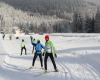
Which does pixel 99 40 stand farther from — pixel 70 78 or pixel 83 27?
pixel 83 27

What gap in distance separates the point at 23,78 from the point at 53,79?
1435 mm

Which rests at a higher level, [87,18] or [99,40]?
[87,18]

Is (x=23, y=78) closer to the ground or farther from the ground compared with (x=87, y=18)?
closer to the ground

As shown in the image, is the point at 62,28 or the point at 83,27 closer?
the point at 83,27

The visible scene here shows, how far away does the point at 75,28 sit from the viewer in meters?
76.8

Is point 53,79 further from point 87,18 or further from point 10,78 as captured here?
point 87,18

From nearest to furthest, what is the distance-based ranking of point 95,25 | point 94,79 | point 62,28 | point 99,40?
1. point 94,79
2. point 99,40
3. point 95,25
4. point 62,28

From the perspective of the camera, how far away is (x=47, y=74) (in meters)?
7.68

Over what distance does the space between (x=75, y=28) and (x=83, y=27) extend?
912 cm

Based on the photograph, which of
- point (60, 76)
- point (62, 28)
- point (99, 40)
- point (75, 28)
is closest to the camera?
point (60, 76)

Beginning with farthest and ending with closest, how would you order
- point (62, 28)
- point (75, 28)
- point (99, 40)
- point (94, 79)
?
point (62, 28) < point (75, 28) < point (99, 40) < point (94, 79)

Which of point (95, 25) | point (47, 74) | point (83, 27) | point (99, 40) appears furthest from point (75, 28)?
point (47, 74)

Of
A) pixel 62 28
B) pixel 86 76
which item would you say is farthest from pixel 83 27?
pixel 86 76

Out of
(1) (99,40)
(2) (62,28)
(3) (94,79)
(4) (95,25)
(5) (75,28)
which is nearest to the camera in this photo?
(3) (94,79)
